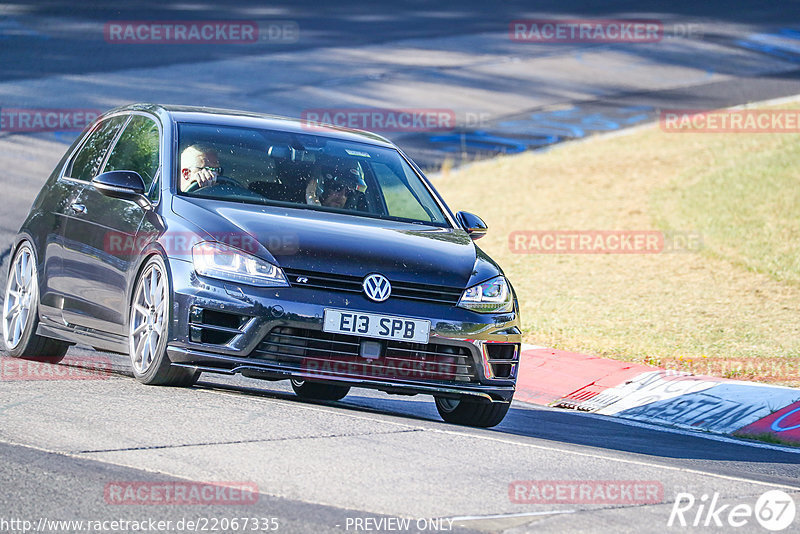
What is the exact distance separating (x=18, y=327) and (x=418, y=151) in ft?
45.8

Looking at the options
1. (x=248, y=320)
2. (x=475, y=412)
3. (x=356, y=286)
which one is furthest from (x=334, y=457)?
(x=475, y=412)

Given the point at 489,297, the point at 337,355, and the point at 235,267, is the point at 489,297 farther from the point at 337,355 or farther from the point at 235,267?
the point at 235,267

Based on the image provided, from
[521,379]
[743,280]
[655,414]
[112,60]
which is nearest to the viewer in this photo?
[655,414]

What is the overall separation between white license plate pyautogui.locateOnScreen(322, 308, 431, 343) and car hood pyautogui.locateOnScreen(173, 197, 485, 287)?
239 mm

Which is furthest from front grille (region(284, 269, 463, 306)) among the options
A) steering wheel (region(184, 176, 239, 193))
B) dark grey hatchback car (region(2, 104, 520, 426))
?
steering wheel (region(184, 176, 239, 193))

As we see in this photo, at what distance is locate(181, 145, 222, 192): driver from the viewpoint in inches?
311

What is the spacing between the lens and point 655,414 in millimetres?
9680

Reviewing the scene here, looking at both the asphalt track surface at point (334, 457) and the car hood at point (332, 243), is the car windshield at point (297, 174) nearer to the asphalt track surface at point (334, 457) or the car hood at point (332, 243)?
the car hood at point (332, 243)

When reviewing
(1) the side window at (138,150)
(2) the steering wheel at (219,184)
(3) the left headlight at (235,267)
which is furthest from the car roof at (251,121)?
(3) the left headlight at (235,267)

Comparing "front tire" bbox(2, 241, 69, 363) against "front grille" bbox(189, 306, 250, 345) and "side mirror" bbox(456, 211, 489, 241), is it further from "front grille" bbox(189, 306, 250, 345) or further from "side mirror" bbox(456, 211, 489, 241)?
"side mirror" bbox(456, 211, 489, 241)

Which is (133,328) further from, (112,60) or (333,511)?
(112,60)

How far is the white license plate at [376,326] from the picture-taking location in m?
7.05

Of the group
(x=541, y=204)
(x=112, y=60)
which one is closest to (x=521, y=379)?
(x=541, y=204)

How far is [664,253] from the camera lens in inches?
673
